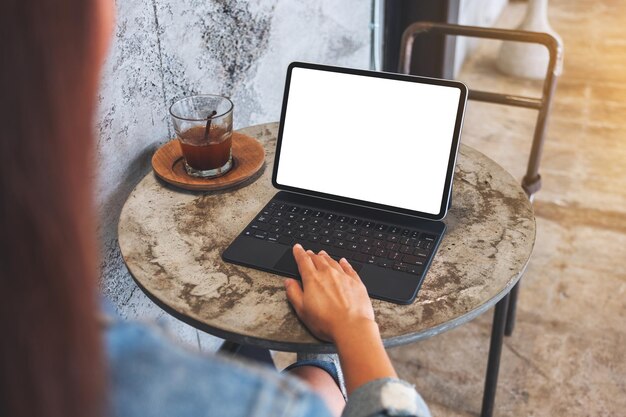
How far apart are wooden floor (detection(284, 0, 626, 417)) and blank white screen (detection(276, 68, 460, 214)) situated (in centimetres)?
76

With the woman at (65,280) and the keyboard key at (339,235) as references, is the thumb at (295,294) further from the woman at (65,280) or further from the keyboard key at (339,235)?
the woman at (65,280)

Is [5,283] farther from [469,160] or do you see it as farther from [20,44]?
[469,160]

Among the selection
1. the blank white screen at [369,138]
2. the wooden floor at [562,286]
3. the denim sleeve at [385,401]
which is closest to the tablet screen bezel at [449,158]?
the blank white screen at [369,138]

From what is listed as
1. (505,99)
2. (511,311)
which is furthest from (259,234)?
(511,311)

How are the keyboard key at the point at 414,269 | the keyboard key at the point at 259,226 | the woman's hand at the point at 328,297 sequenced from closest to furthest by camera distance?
the woman's hand at the point at 328,297 < the keyboard key at the point at 414,269 < the keyboard key at the point at 259,226

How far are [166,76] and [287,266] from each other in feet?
1.86

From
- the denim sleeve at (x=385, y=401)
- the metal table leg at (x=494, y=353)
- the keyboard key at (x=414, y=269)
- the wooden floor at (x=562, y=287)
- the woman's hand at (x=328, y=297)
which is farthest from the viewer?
the wooden floor at (x=562, y=287)

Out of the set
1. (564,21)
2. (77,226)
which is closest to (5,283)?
(77,226)

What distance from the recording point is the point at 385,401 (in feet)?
2.21

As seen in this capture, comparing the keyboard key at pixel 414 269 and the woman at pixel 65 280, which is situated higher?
the woman at pixel 65 280

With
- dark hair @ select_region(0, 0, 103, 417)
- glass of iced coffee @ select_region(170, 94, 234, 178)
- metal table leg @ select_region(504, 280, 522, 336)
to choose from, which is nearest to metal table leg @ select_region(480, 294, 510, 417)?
metal table leg @ select_region(504, 280, 522, 336)

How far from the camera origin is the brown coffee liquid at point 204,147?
1.13 m

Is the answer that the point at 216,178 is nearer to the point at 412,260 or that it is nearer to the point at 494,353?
the point at 412,260

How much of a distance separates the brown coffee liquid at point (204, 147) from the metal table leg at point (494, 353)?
66 cm
